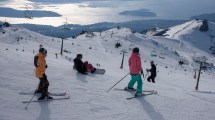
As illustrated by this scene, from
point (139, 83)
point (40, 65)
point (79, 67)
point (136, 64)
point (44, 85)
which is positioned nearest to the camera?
point (40, 65)

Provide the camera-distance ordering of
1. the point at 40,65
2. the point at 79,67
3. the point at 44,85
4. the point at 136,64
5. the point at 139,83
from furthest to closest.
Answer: the point at 79,67
the point at 139,83
the point at 136,64
the point at 44,85
the point at 40,65

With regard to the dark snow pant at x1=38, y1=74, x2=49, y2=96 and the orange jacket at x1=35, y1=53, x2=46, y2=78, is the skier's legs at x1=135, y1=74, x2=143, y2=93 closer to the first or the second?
the dark snow pant at x1=38, y1=74, x2=49, y2=96

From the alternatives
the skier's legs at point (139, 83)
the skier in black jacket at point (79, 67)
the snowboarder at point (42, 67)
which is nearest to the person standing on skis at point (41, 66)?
the snowboarder at point (42, 67)

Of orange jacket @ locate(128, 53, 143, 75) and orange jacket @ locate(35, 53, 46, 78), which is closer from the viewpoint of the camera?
orange jacket @ locate(35, 53, 46, 78)

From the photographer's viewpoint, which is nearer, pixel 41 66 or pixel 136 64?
pixel 41 66

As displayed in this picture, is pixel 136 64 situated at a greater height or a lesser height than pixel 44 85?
greater

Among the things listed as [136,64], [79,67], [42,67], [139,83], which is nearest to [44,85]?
[42,67]

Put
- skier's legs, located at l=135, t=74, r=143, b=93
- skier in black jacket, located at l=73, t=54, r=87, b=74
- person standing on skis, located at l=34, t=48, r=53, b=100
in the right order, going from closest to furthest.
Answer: person standing on skis, located at l=34, t=48, r=53, b=100 → skier's legs, located at l=135, t=74, r=143, b=93 → skier in black jacket, located at l=73, t=54, r=87, b=74

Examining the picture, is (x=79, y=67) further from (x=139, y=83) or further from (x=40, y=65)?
(x=40, y=65)

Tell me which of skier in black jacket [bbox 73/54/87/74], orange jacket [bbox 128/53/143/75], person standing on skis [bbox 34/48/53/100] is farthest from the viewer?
skier in black jacket [bbox 73/54/87/74]

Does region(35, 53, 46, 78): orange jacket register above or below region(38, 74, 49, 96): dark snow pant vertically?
above

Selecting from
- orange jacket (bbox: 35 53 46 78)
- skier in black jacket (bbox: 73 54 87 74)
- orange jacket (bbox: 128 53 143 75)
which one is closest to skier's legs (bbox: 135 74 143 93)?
orange jacket (bbox: 128 53 143 75)

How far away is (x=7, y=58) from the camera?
70.9ft

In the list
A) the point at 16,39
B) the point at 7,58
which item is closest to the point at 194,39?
the point at 16,39
